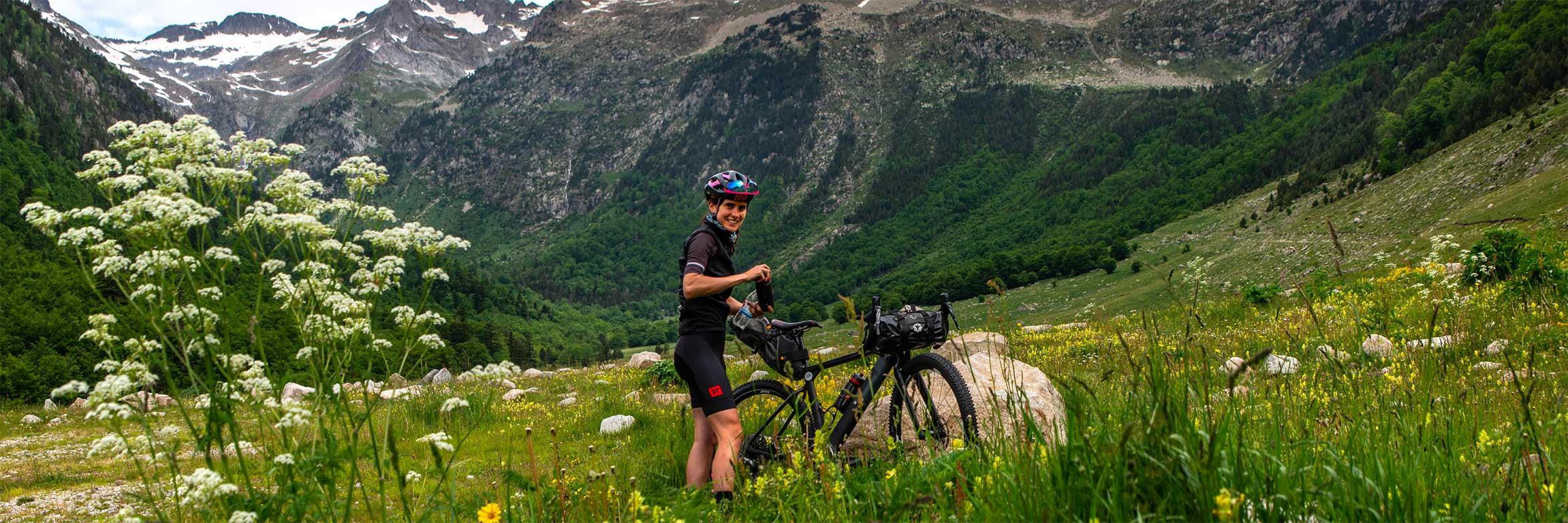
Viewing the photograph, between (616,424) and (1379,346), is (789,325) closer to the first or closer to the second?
(616,424)

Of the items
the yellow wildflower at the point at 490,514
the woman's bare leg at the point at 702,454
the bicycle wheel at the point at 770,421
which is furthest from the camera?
the woman's bare leg at the point at 702,454

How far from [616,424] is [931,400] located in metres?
7.20

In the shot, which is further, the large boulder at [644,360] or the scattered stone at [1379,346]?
the large boulder at [644,360]

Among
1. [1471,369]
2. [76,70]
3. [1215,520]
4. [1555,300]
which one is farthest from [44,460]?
[76,70]

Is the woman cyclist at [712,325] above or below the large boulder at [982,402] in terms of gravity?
above

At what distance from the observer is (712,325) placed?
22.2ft

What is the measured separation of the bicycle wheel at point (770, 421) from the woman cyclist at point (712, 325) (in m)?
0.30

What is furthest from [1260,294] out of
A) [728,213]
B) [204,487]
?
[204,487]

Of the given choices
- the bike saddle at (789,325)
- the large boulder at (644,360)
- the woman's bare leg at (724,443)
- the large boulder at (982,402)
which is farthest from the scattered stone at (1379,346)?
the large boulder at (644,360)

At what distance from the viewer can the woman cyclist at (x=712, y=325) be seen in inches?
249

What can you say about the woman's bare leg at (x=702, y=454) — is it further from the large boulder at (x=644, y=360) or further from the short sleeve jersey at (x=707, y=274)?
the large boulder at (x=644, y=360)

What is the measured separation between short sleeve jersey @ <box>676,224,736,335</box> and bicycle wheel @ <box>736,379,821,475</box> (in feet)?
2.90

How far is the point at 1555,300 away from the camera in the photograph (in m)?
9.24

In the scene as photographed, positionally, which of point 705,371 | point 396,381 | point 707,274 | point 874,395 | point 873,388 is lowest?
point 396,381
